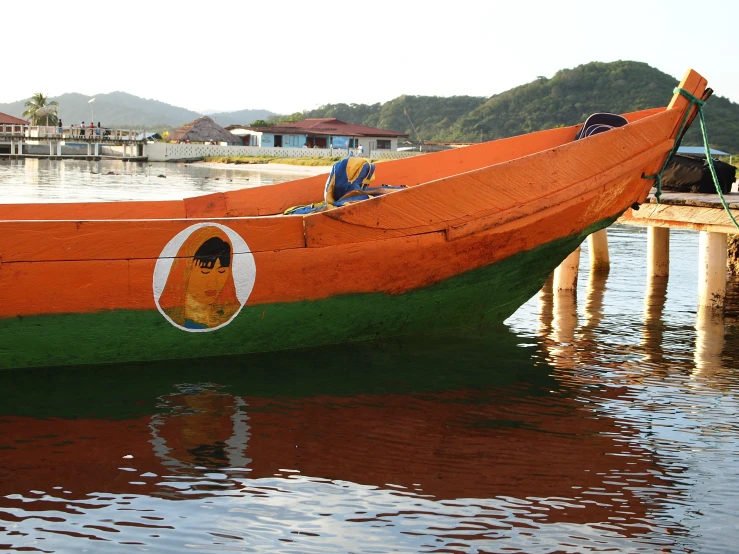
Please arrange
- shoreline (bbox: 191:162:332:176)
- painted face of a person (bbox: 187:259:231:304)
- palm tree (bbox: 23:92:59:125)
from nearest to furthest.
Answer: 1. painted face of a person (bbox: 187:259:231:304)
2. shoreline (bbox: 191:162:332:176)
3. palm tree (bbox: 23:92:59:125)

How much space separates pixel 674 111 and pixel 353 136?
2211 inches

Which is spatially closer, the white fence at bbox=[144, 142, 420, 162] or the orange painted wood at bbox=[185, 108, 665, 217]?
the orange painted wood at bbox=[185, 108, 665, 217]

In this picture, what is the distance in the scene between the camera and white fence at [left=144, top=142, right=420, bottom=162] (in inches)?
2231

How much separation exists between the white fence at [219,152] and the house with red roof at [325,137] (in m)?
3.73

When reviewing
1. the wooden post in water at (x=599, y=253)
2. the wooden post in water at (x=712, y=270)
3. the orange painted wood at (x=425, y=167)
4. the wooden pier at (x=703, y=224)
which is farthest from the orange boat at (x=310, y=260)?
the wooden post in water at (x=599, y=253)

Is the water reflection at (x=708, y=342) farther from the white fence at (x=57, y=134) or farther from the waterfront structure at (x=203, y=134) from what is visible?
the waterfront structure at (x=203, y=134)

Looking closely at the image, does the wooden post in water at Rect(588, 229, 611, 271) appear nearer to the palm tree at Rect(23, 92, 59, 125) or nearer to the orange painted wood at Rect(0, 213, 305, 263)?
the orange painted wood at Rect(0, 213, 305, 263)

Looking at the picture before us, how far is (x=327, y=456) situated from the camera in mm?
4516

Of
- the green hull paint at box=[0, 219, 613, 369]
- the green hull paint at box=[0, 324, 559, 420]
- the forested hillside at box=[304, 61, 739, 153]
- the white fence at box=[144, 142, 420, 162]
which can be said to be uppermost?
the forested hillside at box=[304, 61, 739, 153]

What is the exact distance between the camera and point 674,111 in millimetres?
6895

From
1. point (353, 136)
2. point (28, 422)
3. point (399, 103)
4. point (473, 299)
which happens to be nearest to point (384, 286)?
point (473, 299)

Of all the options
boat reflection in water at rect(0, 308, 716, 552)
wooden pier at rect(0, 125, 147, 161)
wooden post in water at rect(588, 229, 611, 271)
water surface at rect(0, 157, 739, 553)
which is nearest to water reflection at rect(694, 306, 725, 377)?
water surface at rect(0, 157, 739, 553)

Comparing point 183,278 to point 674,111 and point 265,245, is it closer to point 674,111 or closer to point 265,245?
point 265,245

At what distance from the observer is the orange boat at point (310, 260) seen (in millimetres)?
5535
